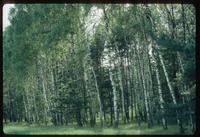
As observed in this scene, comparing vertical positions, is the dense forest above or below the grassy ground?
above

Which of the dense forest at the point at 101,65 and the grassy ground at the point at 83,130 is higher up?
the dense forest at the point at 101,65

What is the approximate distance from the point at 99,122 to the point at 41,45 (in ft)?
4.20

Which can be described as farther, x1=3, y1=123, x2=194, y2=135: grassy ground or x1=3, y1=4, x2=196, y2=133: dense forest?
x1=3, y1=4, x2=196, y2=133: dense forest

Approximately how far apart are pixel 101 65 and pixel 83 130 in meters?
0.89

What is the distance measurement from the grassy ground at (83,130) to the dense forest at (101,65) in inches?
2.9

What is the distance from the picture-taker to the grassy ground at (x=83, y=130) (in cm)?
500

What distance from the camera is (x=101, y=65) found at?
17.3 feet

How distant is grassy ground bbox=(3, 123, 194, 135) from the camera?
4996 millimetres

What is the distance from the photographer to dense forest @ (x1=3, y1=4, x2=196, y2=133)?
515 cm

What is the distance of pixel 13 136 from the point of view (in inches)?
193

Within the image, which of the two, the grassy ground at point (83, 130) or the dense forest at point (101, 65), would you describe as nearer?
the grassy ground at point (83, 130)

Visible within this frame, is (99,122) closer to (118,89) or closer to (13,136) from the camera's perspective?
(118,89)

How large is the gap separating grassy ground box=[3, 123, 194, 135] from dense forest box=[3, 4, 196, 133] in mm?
73

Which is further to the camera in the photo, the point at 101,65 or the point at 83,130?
the point at 101,65
